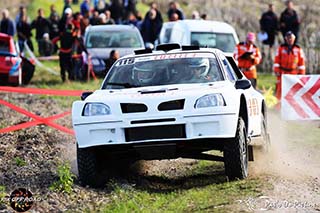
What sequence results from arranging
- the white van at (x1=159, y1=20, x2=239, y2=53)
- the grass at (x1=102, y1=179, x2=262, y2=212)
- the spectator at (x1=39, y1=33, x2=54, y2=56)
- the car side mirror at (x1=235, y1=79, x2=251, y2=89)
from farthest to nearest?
the spectator at (x1=39, y1=33, x2=54, y2=56), the white van at (x1=159, y1=20, x2=239, y2=53), the car side mirror at (x1=235, y1=79, x2=251, y2=89), the grass at (x1=102, y1=179, x2=262, y2=212)

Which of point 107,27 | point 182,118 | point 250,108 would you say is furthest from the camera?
point 107,27

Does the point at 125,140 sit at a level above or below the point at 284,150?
above

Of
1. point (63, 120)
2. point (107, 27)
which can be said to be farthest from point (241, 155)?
point (107, 27)

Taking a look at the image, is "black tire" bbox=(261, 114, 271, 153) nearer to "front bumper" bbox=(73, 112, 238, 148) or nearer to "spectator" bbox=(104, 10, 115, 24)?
"front bumper" bbox=(73, 112, 238, 148)

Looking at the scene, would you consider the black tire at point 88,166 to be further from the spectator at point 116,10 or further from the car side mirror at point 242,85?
the spectator at point 116,10

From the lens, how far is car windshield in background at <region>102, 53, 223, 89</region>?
10.4 metres

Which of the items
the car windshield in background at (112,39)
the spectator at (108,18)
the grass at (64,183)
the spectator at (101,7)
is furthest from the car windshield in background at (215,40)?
→ the grass at (64,183)

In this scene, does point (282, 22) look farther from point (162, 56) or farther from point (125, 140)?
point (125, 140)

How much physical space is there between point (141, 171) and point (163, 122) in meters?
2.04

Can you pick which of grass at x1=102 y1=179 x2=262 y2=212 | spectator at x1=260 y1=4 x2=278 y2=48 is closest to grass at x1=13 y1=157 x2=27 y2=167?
grass at x1=102 y1=179 x2=262 y2=212

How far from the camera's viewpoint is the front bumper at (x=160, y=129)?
925 cm

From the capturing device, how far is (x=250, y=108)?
426 inches

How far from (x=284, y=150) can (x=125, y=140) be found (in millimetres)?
4258

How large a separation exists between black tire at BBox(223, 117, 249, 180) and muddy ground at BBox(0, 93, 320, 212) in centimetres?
41
